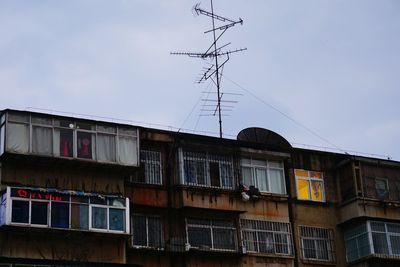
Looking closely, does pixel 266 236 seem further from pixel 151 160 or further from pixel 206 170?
pixel 151 160

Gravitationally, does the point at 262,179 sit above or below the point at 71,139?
below

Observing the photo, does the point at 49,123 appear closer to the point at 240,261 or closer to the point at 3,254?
the point at 3,254

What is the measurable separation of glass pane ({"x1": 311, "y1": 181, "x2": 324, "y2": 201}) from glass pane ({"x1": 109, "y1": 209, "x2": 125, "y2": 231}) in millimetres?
10484

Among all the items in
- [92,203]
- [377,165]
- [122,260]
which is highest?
[377,165]

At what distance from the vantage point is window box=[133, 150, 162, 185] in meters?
34.0

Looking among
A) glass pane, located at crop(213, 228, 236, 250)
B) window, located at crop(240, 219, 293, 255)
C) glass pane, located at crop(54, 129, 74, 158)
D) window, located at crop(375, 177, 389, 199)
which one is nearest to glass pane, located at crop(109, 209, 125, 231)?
glass pane, located at crop(54, 129, 74, 158)

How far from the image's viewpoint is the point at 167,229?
3366 cm

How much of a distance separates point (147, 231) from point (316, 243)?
334 inches

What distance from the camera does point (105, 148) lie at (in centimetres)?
3250

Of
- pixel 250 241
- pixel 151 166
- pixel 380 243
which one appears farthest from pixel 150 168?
pixel 380 243

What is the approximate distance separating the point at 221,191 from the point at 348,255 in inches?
280

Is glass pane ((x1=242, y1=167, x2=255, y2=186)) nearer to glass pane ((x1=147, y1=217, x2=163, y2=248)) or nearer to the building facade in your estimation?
the building facade

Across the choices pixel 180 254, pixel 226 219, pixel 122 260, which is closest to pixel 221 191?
pixel 226 219

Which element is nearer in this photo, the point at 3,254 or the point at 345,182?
the point at 3,254
